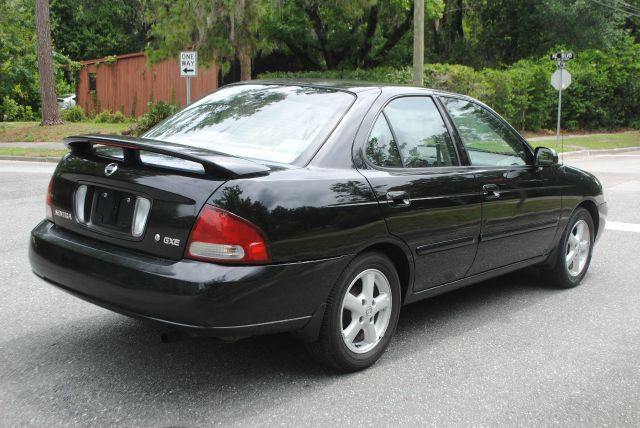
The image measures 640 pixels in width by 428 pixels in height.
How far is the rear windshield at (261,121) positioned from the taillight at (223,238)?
0.57m

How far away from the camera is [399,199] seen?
3.93 metres

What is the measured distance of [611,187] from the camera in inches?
518

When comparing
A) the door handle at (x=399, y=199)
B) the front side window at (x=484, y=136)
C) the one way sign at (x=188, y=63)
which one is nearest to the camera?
the door handle at (x=399, y=199)

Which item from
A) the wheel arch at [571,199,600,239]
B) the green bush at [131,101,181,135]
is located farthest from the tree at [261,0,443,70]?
the wheel arch at [571,199,600,239]

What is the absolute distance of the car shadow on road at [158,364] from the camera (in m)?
3.51

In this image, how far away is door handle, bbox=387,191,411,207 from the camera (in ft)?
12.7

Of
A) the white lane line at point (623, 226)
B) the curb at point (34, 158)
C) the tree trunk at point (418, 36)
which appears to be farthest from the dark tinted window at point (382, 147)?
the curb at point (34, 158)

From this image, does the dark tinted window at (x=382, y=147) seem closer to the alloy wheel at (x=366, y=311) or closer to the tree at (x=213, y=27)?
the alloy wheel at (x=366, y=311)

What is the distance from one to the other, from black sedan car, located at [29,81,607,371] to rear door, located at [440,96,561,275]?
0.02 meters

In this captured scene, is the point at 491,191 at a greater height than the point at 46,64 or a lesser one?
lesser

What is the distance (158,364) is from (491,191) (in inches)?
93.7

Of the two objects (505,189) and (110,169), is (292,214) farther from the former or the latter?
(505,189)

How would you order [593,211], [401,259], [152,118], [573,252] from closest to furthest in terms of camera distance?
[401,259]
[573,252]
[593,211]
[152,118]

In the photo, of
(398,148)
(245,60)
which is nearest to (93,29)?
(245,60)
